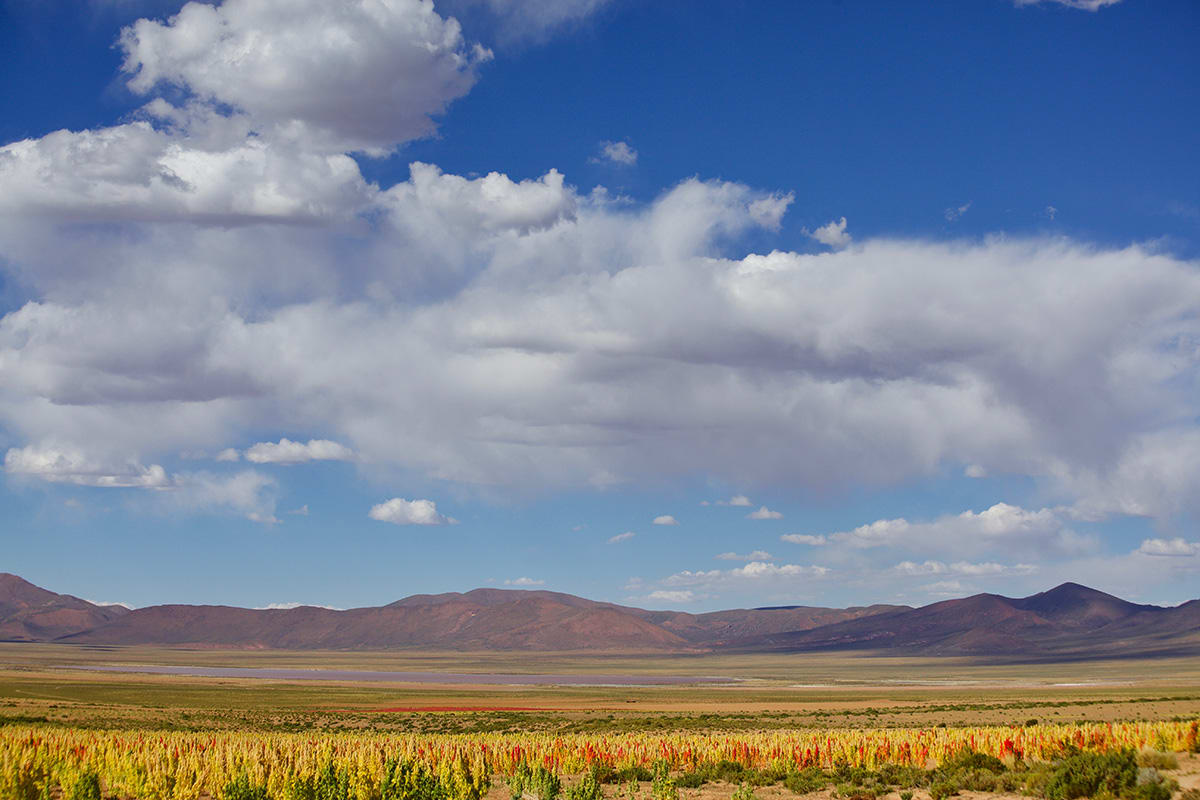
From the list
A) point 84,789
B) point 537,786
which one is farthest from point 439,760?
point 84,789

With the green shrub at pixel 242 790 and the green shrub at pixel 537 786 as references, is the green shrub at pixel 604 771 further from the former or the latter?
the green shrub at pixel 242 790

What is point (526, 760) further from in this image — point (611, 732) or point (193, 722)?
point (193, 722)

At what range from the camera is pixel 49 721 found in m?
54.0

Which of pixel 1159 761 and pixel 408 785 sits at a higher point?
pixel 1159 761

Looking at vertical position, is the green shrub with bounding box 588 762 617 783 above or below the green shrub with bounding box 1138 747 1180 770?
below

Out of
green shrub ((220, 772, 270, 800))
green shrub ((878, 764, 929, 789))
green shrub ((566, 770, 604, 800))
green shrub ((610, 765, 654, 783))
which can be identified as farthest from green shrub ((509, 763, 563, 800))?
green shrub ((878, 764, 929, 789))

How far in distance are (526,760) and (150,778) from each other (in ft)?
32.3

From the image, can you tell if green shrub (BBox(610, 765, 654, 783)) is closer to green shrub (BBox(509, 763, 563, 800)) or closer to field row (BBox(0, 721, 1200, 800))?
field row (BBox(0, 721, 1200, 800))

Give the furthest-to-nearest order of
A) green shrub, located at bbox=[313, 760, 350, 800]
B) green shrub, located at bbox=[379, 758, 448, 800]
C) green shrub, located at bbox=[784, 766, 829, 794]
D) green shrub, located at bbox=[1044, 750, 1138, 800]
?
green shrub, located at bbox=[784, 766, 829, 794]
green shrub, located at bbox=[313, 760, 350, 800]
green shrub, located at bbox=[379, 758, 448, 800]
green shrub, located at bbox=[1044, 750, 1138, 800]

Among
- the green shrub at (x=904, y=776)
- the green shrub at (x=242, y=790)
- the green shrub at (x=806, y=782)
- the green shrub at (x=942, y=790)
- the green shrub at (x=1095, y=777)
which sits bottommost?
the green shrub at (x=806, y=782)

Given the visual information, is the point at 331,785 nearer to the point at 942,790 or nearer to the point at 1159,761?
the point at 942,790

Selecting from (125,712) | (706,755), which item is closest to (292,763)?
(706,755)

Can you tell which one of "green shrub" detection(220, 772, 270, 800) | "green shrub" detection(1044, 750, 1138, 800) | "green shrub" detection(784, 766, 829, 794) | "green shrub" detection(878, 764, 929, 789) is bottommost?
"green shrub" detection(784, 766, 829, 794)

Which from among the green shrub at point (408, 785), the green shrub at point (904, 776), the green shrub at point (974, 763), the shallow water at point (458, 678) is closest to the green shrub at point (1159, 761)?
the green shrub at point (974, 763)
